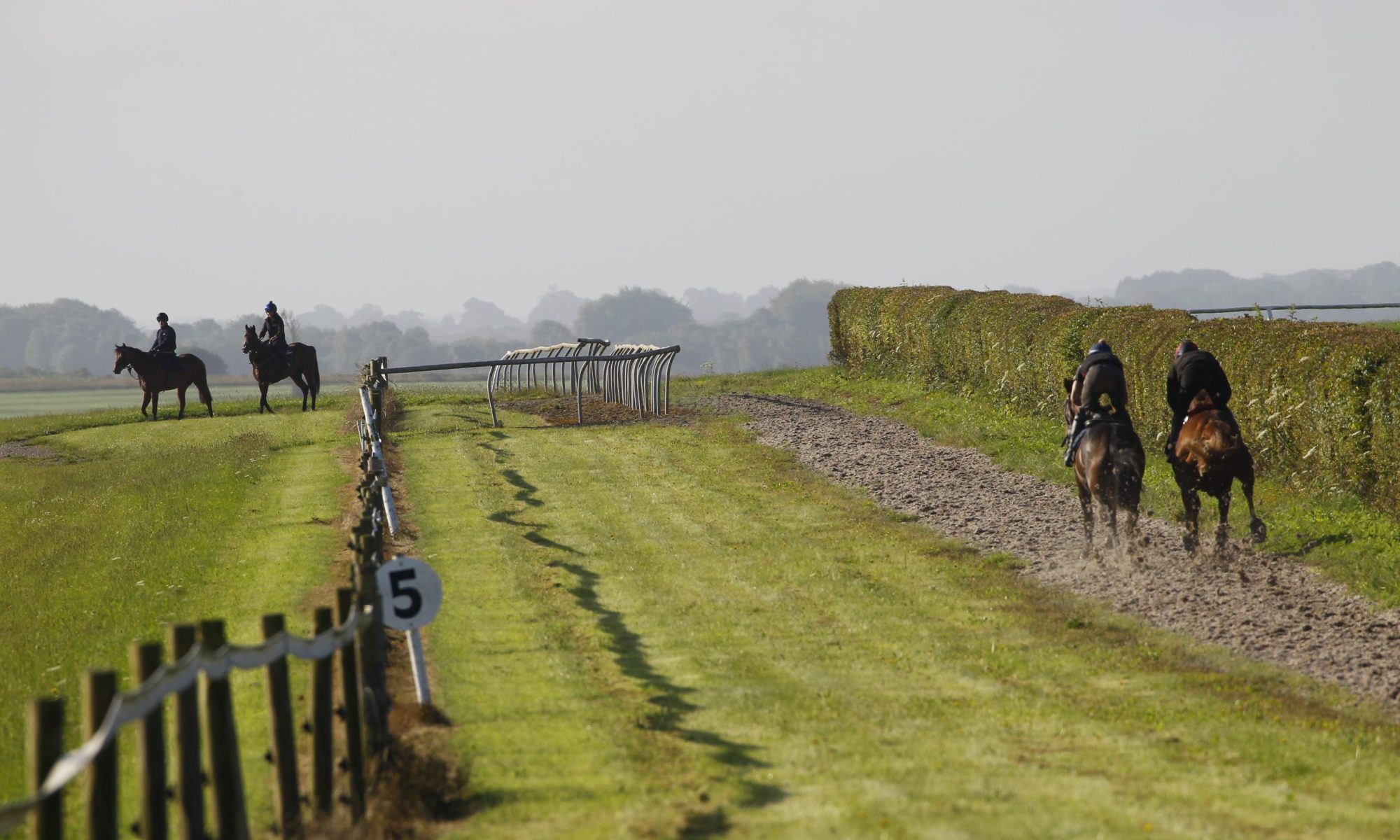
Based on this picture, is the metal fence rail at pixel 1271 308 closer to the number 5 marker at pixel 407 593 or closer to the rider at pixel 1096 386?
the rider at pixel 1096 386

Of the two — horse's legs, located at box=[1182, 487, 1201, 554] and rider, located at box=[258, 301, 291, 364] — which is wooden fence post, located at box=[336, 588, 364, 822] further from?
rider, located at box=[258, 301, 291, 364]

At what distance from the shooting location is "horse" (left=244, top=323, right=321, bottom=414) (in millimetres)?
31406

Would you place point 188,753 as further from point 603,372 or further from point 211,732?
point 603,372

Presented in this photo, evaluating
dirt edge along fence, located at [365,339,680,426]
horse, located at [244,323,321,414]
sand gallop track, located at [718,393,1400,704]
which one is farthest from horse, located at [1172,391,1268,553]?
horse, located at [244,323,321,414]

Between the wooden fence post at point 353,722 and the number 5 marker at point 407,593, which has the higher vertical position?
the number 5 marker at point 407,593

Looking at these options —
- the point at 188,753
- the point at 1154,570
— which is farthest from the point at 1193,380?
the point at 188,753

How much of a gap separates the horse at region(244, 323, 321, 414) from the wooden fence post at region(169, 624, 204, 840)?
25238mm

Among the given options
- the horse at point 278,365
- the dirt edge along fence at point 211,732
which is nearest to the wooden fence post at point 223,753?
the dirt edge along fence at point 211,732

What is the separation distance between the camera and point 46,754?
18.1 feet

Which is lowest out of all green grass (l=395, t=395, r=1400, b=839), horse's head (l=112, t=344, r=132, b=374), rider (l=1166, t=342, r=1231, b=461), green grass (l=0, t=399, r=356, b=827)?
green grass (l=395, t=395, r=1400, b=839)

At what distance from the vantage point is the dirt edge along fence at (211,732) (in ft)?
18.0

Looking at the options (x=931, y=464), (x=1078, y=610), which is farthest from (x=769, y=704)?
(x=931, y=464)

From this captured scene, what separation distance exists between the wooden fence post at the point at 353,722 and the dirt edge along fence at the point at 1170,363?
37.7 ft

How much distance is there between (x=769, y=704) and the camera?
10.2 m
